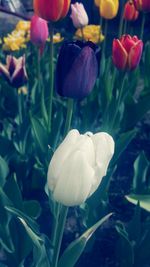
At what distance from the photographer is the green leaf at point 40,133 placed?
185cm

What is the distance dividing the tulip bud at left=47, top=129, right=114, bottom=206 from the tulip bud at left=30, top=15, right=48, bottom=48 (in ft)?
3.80

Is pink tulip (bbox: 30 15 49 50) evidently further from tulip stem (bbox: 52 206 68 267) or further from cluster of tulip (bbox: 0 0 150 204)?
tulip stem (bbox: 52 206 68 267)

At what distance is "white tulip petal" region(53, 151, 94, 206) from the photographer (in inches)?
38.6

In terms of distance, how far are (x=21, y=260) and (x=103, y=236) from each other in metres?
0.48

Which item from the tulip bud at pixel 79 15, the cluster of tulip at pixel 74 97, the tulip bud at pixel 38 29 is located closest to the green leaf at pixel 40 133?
the cluster of tulip at pixel 74 97

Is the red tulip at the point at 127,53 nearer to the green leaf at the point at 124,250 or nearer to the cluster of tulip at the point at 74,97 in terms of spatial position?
the cluster of tulip at the point at 74,97

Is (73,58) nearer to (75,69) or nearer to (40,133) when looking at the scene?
(75,69)

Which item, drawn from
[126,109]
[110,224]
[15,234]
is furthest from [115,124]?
[15,234]

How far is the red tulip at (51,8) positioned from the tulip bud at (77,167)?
2.10ft

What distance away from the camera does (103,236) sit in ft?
6.39

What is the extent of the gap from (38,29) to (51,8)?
1.87 feet

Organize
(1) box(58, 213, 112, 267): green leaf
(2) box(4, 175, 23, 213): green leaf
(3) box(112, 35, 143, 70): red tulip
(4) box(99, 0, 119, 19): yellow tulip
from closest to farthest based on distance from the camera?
(1) box(58, 213, 112, 267): green leaf, (2) box(4, 175, 23, 213): green leaf, (3) box(112, 35, 143, 70): red tulip, (4) box(99, 0, 119, 19): yellow tulip

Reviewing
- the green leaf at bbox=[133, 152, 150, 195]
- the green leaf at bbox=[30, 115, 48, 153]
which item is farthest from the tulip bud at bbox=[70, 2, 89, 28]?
the green leaf at bbox=[133, 152, 150, 195]

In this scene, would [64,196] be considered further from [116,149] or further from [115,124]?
[115,124]
